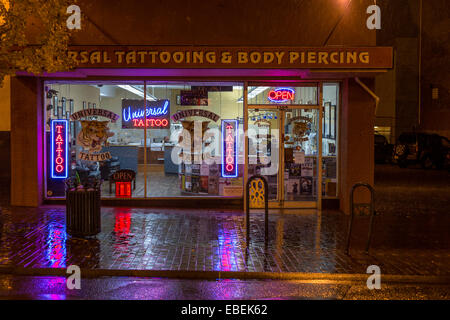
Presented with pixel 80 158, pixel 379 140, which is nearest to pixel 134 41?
pixel 80 158

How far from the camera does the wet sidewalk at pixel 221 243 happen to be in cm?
753

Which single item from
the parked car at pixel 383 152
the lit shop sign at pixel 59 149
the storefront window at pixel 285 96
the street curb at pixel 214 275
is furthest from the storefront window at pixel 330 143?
the parked car at pixel 383 152

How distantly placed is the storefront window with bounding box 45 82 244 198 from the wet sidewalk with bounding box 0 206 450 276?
1079 millimetres

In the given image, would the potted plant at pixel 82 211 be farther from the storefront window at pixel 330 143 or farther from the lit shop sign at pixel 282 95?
the storefront window at pixel 330 143

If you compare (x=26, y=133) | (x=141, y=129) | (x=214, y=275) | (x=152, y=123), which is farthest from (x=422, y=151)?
(x=214, y=275)

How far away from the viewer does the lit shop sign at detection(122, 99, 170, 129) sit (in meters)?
12.7

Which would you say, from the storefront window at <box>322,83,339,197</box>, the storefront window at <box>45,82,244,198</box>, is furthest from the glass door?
the storefront window at <box>45,82,244,198</box>

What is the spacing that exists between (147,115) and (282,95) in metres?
3.48

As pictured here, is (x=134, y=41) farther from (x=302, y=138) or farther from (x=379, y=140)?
(x=379, y=140)

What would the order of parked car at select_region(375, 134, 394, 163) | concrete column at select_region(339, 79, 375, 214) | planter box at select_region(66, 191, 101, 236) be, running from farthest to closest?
parked car at select_region(375, 134, 394, 163), concrete column at select_region(339, 79, 375, 214), planter box at select_region(66, 191, 101, 236)

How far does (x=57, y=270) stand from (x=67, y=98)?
6.44m

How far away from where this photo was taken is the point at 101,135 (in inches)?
499

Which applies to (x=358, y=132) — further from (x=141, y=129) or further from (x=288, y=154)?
(x=141, y=129)

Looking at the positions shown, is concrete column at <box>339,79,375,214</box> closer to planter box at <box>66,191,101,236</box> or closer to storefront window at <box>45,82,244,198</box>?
storefront window at <box>45,82,244,198</box>
